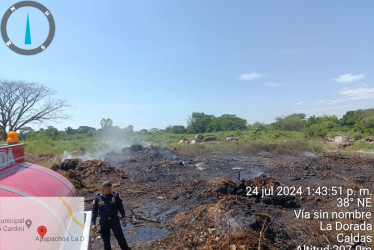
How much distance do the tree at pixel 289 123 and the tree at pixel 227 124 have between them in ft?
33.2

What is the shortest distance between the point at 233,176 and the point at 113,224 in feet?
30.8

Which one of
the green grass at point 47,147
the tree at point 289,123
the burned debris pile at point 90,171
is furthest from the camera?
the tree at point 289,123

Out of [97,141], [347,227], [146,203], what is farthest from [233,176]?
[97,141]

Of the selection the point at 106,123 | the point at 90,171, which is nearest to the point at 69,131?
the point at 106,123

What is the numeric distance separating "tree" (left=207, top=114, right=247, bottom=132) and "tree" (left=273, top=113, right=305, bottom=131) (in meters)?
10.1

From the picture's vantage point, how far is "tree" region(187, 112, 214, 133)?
2092 inches

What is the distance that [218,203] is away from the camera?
6.31 metres

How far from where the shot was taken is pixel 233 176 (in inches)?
510

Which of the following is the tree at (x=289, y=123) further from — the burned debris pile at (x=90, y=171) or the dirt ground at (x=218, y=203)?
the burned debris pile at (x=90, y=171)

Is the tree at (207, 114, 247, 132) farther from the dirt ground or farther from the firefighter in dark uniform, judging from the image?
the firefighter in dark uniform

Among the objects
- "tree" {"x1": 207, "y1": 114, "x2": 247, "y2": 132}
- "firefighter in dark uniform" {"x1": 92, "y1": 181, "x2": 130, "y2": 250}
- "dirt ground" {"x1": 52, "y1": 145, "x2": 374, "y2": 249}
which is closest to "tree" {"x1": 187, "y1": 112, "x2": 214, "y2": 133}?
"tree" {"x1": 207, "y1": 114, "x2": 247, "y2": 132}

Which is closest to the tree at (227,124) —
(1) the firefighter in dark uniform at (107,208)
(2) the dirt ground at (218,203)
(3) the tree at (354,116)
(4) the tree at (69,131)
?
(3) the tree at (354,116)

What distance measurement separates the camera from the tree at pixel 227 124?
51250 mm

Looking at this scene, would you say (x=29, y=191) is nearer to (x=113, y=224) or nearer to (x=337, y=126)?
(x=113, y=224)
